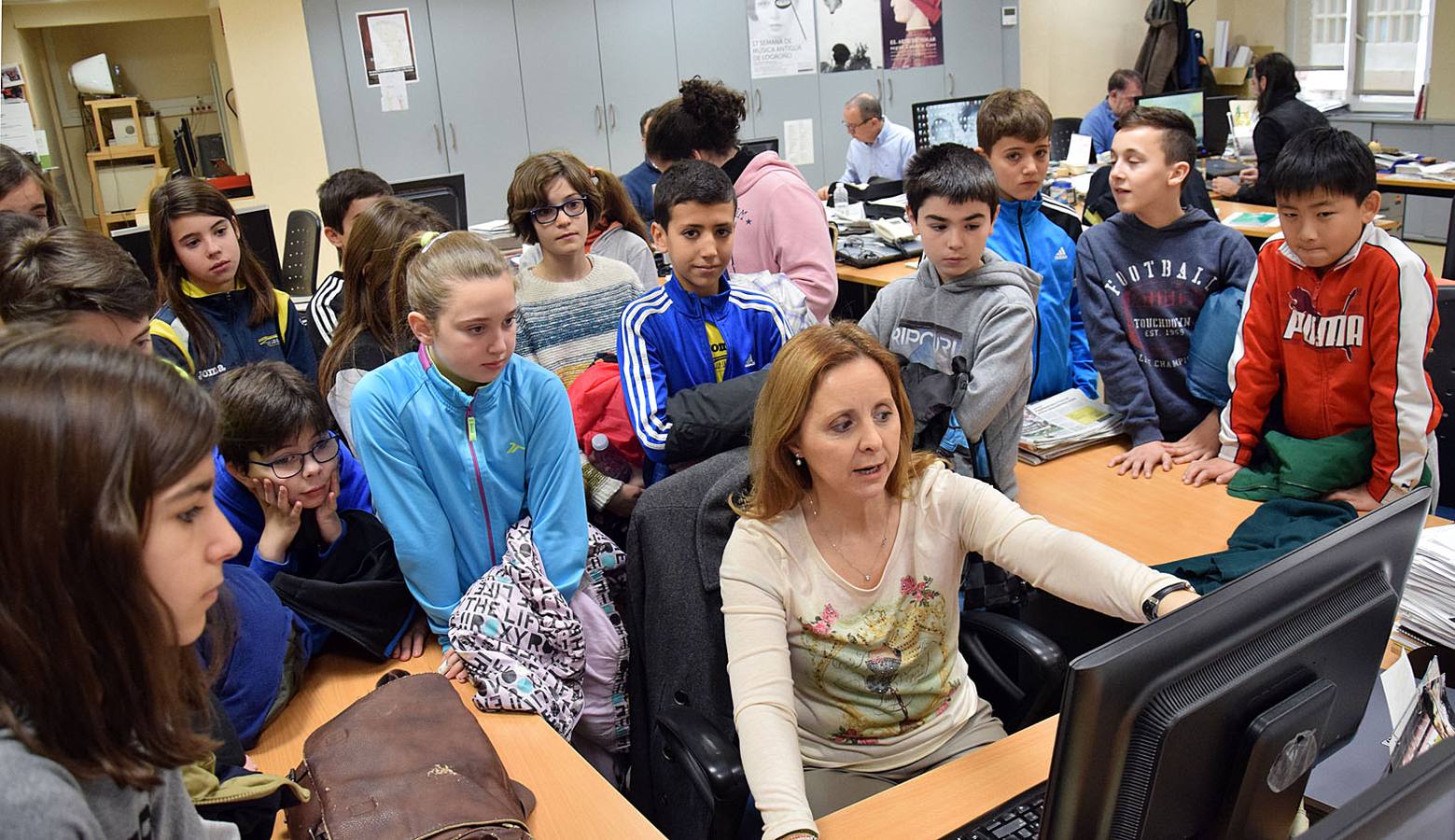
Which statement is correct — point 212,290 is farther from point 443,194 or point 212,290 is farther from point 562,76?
point 562,76

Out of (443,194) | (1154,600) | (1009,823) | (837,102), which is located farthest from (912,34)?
(1009,823)

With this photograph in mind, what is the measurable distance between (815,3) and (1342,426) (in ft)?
19.7

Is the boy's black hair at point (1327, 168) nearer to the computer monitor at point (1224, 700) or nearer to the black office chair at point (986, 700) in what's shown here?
the black office chair at point (986, 700)

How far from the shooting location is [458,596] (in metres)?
1.92

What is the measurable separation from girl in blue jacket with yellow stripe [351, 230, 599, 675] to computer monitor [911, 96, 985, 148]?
3.99 meters

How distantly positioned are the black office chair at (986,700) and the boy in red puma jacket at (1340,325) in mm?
808

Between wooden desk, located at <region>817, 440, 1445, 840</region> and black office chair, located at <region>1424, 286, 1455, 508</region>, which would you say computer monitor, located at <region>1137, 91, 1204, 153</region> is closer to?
black office chair, located at <region>1424, 286, 1455, 508</region>

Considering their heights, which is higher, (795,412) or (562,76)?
(562,76)

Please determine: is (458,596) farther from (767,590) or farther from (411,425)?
(767,590)

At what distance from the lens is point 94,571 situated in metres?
0.81

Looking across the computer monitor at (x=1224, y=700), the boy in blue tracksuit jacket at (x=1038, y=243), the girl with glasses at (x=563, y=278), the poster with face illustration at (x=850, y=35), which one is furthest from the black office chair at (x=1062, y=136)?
the computer monitor at (x=1224, y=700)

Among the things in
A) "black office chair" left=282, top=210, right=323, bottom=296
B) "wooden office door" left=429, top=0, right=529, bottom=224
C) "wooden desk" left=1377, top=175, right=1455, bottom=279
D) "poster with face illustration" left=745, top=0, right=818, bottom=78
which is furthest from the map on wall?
"wooden desk" left=1377, top=175, right=1455, bottom=279

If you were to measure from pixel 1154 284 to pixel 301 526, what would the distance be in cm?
194

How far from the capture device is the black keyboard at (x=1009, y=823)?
1305 millimetres
